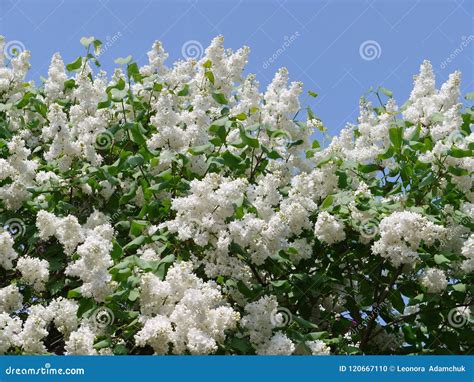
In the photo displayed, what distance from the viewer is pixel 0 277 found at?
19.1 feet

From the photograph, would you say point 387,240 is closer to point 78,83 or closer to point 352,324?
point 352,324

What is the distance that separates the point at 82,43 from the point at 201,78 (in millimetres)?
1074

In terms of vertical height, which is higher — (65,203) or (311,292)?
(65,203)

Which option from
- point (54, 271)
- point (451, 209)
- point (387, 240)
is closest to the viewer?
point (387, 240)

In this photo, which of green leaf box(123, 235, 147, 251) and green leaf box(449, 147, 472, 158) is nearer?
green leaf box(123, 235, 147, 251)

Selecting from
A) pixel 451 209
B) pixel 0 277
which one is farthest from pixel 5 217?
pixel 451 209
